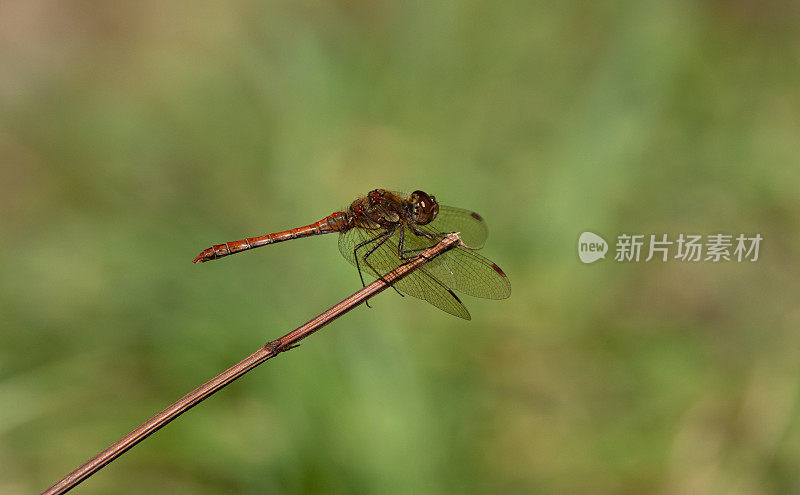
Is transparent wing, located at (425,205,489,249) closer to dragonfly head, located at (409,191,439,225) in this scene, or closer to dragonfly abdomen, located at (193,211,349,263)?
dragonfly head, located at (409,191,439,225)

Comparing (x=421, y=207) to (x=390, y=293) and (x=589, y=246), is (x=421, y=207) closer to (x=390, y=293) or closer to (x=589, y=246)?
(x=390, y=293)

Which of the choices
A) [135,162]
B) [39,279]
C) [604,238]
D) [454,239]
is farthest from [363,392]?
[135,162]

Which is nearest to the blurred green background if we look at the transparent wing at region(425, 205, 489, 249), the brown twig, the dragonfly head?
the transparent wing at region(425, 205, 489, 249)

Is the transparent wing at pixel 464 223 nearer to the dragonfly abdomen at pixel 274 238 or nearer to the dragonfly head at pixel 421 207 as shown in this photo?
the dragonfly head at pixel 421 207

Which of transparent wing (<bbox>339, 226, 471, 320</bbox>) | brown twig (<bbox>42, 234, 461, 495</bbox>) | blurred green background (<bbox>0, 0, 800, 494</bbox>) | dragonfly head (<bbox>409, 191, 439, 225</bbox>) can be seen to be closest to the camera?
brown twig (<bbox>42, 234, 461, 495</bbox>)

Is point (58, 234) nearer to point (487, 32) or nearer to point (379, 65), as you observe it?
point (379, 65)

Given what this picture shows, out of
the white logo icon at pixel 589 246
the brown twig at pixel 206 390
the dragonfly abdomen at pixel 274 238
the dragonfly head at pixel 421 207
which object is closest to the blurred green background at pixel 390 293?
the white logo icon at pixel 589 246

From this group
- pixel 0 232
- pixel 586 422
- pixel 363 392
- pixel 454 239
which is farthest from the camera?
pixel 0 232
